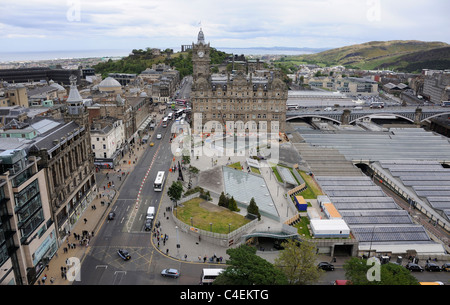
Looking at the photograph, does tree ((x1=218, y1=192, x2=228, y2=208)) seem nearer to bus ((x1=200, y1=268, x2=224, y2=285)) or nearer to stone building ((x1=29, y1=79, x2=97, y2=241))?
bus ((x1=200, y1=268, x2=224, y2=285))

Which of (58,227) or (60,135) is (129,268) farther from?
(60,135)

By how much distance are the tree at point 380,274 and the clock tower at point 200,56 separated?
104 m

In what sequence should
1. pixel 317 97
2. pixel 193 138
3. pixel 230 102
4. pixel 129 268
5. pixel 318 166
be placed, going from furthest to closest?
pixel 317 97 < pixel 230 102 < pixel 193 138 < pixel 318 166 < pixel 129 268

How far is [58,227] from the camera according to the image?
163ft

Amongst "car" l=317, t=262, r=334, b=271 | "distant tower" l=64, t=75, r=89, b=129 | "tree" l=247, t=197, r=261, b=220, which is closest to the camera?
"car" l=317, t=262, r=334, b=271

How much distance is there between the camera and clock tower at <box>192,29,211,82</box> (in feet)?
427

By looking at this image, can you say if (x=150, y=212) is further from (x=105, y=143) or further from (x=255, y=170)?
(x=105, y=143)

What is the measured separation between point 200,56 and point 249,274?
108593 millimetres

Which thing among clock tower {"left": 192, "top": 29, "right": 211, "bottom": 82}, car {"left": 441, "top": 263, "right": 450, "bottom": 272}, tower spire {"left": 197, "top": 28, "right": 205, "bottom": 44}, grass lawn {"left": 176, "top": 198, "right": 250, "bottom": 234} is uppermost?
tower spire {"left": 197, "top": 28, "right": 205, "bottom": 44}

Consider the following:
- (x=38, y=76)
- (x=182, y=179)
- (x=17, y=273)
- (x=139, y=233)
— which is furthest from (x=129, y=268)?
(x=38, y=76)

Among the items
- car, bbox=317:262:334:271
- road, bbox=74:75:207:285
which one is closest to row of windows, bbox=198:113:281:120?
road, bbox=74:75:207:285

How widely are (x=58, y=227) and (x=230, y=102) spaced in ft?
231

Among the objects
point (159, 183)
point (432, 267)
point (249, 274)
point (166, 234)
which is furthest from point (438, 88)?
point (249, 274)

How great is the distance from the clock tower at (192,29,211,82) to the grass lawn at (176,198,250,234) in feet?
260
